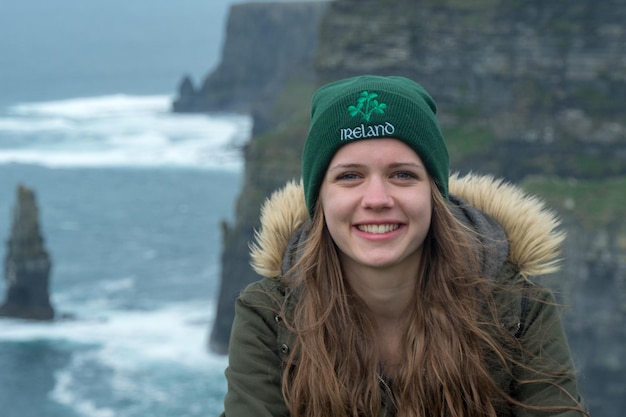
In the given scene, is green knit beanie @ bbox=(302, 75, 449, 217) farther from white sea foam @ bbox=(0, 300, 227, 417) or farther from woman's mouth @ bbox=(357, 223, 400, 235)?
white sea foam @ bbox=(0, 300, 227, 417)

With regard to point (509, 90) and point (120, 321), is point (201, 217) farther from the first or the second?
point (509, 90)

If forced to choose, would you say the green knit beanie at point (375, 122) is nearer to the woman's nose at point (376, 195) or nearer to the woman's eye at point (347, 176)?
the woman's eye at point (347, 176)

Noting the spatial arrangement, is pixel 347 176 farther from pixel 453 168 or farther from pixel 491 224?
pixel 453 168

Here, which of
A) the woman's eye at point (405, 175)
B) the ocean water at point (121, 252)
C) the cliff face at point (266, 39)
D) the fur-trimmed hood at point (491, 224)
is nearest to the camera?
the woman's eye at point (405, 175)

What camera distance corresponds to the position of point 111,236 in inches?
3617

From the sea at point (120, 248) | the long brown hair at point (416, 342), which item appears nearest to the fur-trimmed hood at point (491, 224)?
the long brown hair at point (416, 342)

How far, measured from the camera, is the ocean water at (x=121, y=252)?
55.5m

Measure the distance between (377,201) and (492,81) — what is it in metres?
57.2

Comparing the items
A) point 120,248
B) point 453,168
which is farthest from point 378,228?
point 120,248

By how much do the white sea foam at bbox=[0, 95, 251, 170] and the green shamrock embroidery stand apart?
365 feet

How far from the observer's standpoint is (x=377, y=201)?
448cm

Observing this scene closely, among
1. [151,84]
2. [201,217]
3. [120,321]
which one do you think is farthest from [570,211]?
[151,84]

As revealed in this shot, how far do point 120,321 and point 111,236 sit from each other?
26095 millimetres

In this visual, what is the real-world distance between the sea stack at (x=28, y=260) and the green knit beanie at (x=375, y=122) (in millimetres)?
→ 56267
